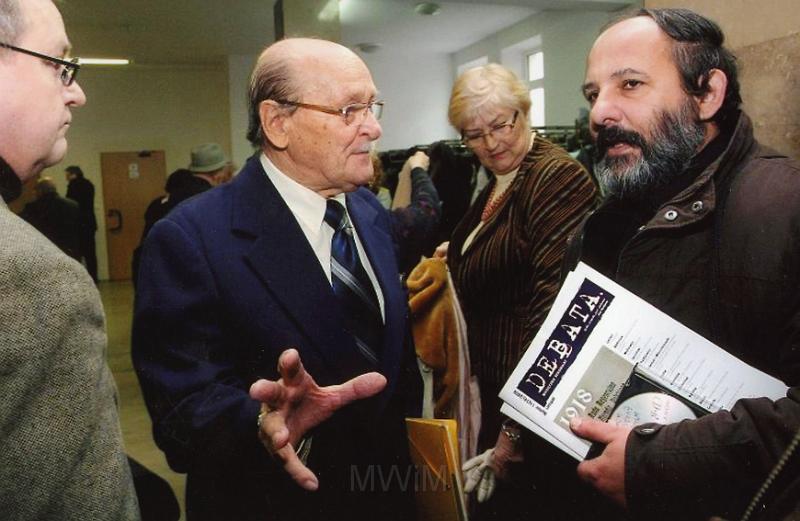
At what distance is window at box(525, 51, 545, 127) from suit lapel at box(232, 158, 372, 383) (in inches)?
298

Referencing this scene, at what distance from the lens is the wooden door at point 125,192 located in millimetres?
10922

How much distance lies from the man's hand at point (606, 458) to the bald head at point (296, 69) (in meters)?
0.92

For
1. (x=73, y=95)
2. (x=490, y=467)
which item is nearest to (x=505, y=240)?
(x=490, y=467)

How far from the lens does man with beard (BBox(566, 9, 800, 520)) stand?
3.15ft

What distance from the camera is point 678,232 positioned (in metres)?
1.08

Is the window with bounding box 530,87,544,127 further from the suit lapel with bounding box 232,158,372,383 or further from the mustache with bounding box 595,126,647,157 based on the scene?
the suit lapel with bounding box 232,158,372,383

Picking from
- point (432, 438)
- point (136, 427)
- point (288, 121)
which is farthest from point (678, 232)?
point (136, 427)

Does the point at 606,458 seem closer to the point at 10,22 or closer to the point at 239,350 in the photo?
the point at 239,350

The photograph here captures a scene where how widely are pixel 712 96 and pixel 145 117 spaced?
11.2 metres

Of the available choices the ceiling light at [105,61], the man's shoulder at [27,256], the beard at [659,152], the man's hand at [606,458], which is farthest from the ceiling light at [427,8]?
the man's shoulder at [27,256]

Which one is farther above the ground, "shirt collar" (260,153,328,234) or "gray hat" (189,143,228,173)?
"gray hat" (189,143,228,173)

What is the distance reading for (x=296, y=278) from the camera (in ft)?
4.19

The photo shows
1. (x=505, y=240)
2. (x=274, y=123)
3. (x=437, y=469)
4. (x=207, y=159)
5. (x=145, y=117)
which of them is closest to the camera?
(x=437, y=469)

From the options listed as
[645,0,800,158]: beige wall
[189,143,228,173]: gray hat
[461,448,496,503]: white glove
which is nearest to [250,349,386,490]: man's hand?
[461,448,496,503]: white glove
